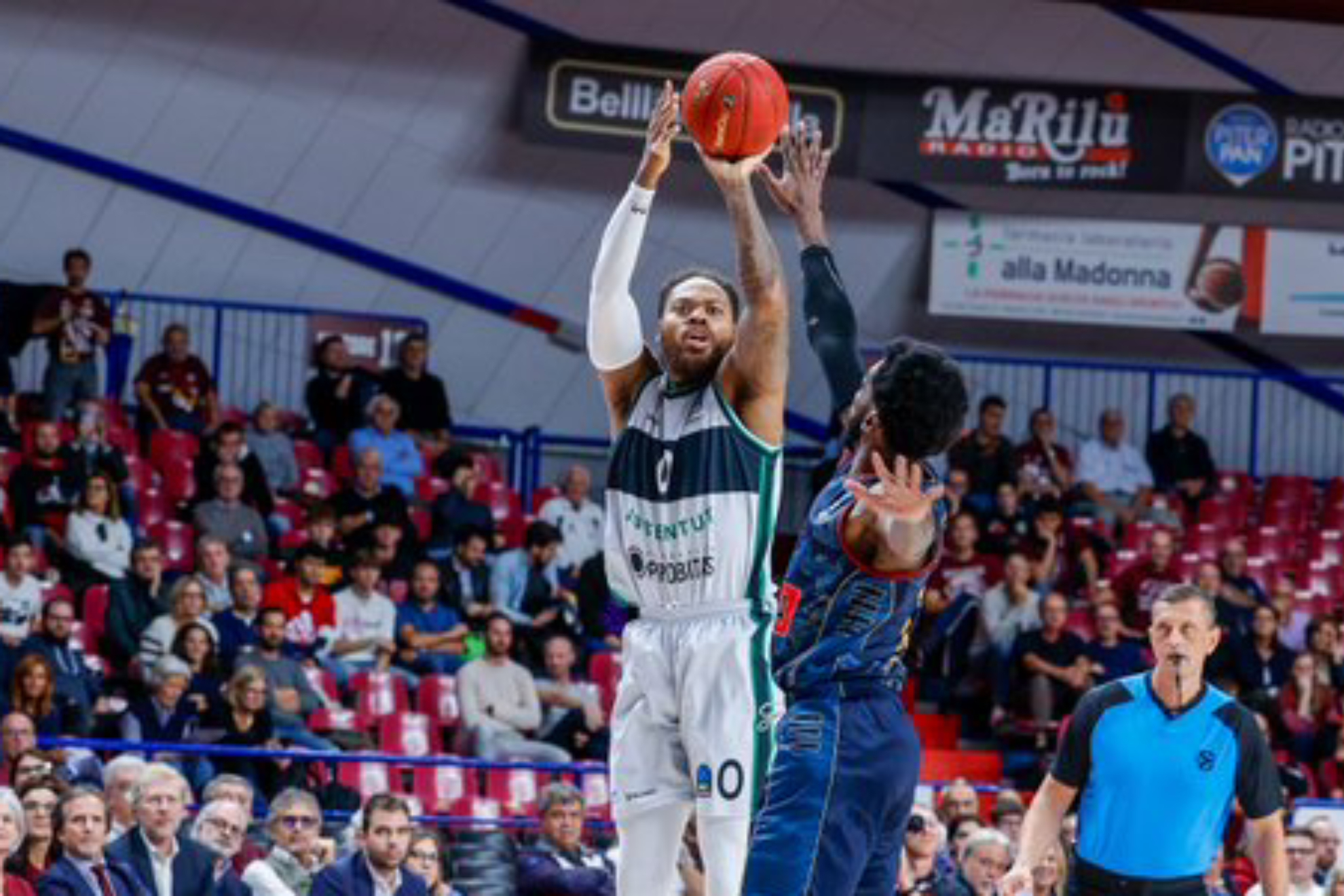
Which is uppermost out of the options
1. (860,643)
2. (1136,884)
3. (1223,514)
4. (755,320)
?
(755,320)

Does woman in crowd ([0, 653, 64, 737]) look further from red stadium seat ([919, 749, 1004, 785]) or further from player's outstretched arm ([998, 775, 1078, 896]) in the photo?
player's outstretched arm ([998, 775, 1078, 896])

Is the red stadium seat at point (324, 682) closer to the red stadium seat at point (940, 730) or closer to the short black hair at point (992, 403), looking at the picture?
the red stadium seat at point (940, 730)

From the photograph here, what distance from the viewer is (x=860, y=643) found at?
747cm

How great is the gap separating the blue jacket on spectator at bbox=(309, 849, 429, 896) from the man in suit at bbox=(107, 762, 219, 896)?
1.47 feet

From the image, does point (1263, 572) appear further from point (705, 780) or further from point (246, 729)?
point (705, 780)

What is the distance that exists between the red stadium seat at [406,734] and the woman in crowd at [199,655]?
108 centimetres

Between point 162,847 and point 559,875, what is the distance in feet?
7.77

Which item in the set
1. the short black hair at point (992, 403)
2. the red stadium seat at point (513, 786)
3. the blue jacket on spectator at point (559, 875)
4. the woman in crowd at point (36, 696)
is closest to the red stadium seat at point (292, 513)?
the red stadium seat at point (513, 786)

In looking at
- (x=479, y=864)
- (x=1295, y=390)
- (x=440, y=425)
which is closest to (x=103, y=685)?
(x=479, y=864)

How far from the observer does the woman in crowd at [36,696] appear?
14969 mm

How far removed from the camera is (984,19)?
74.1ft

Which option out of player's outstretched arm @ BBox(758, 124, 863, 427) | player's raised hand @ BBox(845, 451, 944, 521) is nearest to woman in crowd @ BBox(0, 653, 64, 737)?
player's outstretched arm @ BBox(758, 124, 863, 427)

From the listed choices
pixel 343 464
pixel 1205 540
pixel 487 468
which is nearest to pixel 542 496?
pixel 487 468

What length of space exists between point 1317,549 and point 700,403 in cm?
1496
